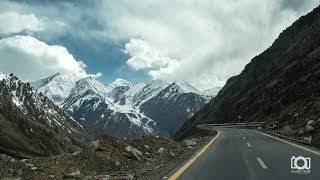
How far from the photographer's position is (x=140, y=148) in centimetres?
2189

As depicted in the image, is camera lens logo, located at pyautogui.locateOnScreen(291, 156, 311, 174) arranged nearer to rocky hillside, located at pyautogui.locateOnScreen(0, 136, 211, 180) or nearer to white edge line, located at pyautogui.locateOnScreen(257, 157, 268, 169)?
white edge line, located at pyautogui.locateOnScreen(257, 157, 268, 169)

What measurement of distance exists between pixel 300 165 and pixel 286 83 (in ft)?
352

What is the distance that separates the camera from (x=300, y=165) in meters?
16.3

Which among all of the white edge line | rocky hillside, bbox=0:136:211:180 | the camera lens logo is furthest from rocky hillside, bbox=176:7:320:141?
rocky hillside, bbox=0:136:211:180

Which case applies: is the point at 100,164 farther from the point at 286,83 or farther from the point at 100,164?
the point at 286,83

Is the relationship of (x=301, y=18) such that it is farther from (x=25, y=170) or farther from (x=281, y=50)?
(x=25, y=170)

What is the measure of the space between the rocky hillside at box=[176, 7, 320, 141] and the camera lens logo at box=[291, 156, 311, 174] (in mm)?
16676

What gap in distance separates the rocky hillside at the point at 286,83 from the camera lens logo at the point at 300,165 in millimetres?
16676

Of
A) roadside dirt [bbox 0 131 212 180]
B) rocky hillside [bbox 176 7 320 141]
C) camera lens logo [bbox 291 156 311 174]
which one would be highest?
rocky hillside [bbox 176 7 320 141]

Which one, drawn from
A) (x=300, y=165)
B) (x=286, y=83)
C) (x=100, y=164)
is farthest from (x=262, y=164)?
(x=286, y=83)

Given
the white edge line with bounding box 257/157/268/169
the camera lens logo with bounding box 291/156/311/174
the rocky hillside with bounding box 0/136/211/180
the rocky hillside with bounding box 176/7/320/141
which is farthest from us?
the rocky hillside with bounding box 176/7/320/141

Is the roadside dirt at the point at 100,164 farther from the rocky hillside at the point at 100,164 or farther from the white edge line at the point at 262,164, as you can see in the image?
the white edge line at the point at 262,164

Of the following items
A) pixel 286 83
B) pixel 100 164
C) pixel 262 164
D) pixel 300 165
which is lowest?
pixel 300 165

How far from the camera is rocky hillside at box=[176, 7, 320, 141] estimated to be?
57.8 metres
